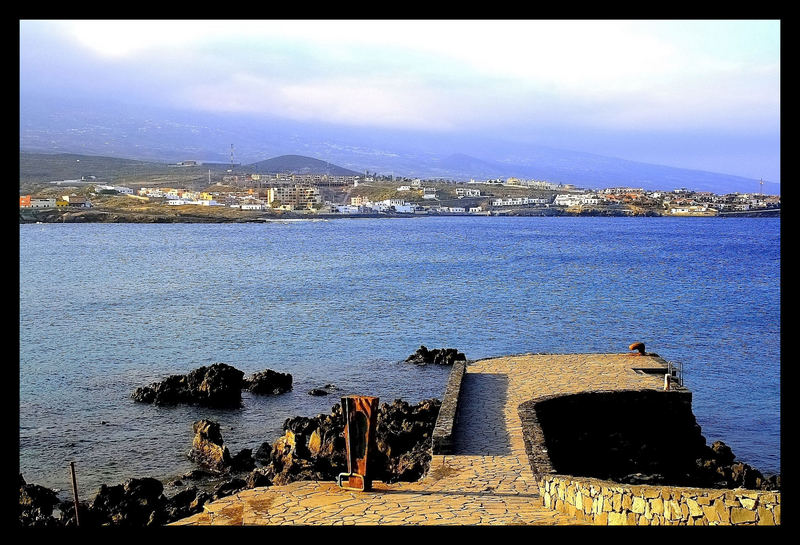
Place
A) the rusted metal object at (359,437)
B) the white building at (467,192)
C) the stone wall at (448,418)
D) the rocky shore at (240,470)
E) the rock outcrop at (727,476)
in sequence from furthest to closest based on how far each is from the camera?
the white building at (467,192) → the rock outcrop at (727,476) → the rocky shore at (240,470) → the stone wall at (448,418) → the rusted metal object at (359,437)

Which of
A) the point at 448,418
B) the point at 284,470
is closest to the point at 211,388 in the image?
the point at 284,470

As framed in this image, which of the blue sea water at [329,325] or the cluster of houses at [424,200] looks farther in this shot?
the cluster of houses at [424,200]

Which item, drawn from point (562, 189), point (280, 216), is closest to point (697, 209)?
point (562, 189)

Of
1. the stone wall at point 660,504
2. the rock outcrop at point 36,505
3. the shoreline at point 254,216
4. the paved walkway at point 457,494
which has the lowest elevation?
the rock outcrop at point 36,505

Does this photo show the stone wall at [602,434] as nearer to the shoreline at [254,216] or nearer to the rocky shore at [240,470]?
the rocky shore at [240,470]

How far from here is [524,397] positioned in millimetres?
10969

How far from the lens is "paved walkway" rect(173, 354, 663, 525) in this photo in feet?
20.8

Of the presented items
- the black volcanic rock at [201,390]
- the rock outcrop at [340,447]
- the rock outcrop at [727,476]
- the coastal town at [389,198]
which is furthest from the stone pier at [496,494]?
the coastal town at [389,198]

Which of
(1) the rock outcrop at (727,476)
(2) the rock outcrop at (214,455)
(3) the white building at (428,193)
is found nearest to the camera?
(1) the rock outcrop at (727,476)

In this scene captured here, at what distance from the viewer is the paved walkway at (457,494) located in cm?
634

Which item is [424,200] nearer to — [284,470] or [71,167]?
[71,167]

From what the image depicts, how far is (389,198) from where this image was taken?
127 metres

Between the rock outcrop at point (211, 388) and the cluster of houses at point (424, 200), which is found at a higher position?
the cluster of houses at point (424, 200)

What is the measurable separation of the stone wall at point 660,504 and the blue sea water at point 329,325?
7.19 meters
